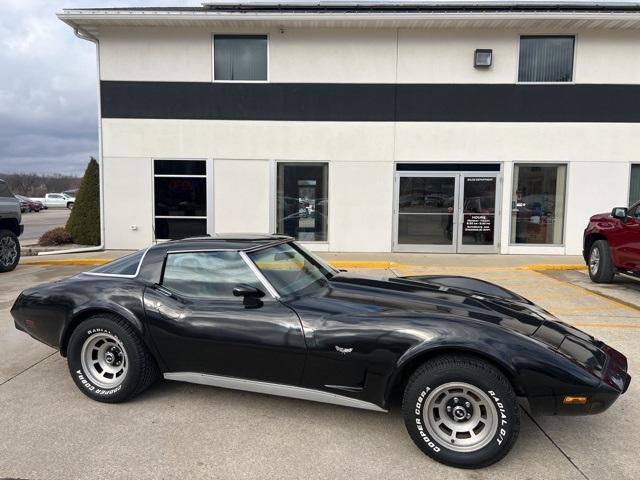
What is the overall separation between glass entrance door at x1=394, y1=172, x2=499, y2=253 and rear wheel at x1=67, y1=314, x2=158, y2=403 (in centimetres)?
953

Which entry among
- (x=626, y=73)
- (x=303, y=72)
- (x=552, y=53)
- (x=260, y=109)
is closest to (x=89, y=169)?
(x=260, y=109)

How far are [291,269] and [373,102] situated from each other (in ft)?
30.4

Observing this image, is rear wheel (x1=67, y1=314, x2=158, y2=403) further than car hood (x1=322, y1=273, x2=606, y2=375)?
Yes

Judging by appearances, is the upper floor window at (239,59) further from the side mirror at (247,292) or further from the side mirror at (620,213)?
the side mirror at (247,292)

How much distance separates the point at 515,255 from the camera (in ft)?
40.7

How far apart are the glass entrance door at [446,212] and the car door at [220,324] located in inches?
364

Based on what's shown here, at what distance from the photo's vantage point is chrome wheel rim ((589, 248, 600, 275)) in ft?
28.4

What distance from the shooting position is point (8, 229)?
9.84 metres

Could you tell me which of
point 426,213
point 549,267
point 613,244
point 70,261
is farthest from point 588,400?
point 70,261

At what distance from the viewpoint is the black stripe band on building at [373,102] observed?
475 inches

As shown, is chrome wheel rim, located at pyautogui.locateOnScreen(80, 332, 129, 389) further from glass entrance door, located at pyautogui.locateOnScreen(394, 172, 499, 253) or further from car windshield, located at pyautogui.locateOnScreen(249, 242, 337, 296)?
glass entrance door, located at pyautogui.locateOnScreen(394, 172, 499, 253)

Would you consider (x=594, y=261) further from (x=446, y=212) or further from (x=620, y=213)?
(x=446, y=212)

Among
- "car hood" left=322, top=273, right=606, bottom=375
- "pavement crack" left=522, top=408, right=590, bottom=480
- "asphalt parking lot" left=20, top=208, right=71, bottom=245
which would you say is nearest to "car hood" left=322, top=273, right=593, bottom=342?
"car hood" left=322, top=273, right=606, bottom=375

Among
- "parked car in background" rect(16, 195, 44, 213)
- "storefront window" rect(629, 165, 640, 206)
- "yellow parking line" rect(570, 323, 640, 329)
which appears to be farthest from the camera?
"parked car in background" rect(16, 195, 44, 213)
